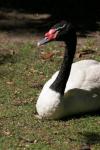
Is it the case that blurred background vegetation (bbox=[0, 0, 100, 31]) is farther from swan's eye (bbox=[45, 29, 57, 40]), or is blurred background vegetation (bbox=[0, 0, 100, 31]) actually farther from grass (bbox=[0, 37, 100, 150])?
swan's eye (bbox=[45, 29, 57, 40])

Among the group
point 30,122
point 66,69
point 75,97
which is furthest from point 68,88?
point 30,122

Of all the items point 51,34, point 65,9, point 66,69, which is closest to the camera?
point 51,34

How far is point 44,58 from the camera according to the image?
9.76 m

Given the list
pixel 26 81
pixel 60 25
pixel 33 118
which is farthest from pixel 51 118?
pixel 26 81

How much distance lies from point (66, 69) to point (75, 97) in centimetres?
38

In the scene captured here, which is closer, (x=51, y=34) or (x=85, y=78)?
(x=51, y=34)

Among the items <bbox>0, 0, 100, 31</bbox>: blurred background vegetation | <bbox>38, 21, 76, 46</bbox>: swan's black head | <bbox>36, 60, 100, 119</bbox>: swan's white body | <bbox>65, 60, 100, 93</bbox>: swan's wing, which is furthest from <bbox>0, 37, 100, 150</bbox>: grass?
<bbox>0, 0, 100, 31</bbox>: blurred background vegetation

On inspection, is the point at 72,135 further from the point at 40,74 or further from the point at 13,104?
the point at 40,74

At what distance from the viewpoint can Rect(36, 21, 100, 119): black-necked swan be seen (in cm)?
683

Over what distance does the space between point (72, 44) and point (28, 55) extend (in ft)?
10.1

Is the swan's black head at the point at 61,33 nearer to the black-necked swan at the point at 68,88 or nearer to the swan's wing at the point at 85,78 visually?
the black-necked swan at the point at 68,88

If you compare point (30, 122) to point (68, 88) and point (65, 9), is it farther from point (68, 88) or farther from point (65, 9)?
point (65, 9)

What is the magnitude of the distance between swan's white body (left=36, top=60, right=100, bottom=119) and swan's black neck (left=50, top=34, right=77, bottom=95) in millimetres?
77

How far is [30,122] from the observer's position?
6.78 meters
